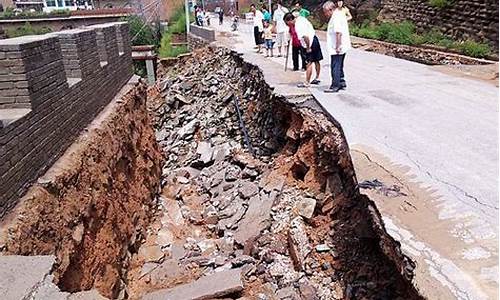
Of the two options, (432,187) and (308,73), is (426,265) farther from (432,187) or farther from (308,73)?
(308,73)

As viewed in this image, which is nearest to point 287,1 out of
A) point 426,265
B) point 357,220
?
point 357,220

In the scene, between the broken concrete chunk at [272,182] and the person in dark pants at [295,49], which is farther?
the person in dark pants at [295,49]

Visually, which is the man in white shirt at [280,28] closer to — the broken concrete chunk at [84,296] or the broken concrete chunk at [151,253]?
the broken concrete chunk at [151,253]

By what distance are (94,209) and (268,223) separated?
2315mm

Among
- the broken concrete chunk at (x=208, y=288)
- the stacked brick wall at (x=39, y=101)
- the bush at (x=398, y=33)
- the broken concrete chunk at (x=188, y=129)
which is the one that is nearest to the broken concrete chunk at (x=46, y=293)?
the stacked brick wall at (x=39, y=101)

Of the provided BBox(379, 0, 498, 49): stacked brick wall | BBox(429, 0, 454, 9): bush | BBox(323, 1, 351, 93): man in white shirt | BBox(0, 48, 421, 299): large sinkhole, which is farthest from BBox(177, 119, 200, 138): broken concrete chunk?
BBox(429, 0, 454, 9): bush

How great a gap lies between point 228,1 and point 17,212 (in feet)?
139

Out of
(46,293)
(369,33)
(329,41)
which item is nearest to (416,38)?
(369,33)

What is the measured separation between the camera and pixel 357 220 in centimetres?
510

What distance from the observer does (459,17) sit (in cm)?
1413

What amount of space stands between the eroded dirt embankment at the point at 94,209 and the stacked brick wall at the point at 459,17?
9704mm

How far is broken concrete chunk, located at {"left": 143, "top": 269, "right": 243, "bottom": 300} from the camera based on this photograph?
16.8 feet

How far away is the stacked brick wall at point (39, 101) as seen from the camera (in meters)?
4.16

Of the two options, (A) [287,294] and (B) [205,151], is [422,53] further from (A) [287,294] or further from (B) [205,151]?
(A) [287,294]
